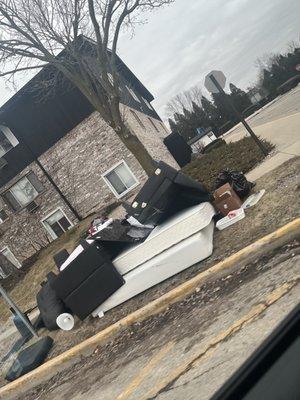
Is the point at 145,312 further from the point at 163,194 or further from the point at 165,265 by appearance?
the point at 163,194

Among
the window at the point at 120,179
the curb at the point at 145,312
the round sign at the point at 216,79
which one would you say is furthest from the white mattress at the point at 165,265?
the window at the point at 120,179

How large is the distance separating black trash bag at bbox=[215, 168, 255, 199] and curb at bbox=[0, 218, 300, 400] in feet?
9.50

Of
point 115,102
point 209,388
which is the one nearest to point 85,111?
point 115,102

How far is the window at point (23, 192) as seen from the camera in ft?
73.9

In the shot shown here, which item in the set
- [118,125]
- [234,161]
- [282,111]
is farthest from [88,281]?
[282,111]

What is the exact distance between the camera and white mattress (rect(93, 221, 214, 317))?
22.3ft

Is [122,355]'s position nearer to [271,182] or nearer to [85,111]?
[271,182]

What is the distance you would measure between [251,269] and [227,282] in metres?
0.38

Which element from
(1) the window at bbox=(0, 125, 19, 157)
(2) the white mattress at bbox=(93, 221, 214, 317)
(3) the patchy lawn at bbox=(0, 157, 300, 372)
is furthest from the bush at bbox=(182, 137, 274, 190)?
(1) the window at bbox=(0, 125, 19, 157)

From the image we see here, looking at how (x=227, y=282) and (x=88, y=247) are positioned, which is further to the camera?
(x=88, y=247)

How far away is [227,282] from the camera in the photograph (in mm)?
5750

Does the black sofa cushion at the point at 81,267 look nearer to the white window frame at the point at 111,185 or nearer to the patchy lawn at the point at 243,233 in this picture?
the patchy lawn at the point at 243,233

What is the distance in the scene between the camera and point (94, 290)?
295 inches

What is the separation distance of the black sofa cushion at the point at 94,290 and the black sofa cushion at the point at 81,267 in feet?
0.22
